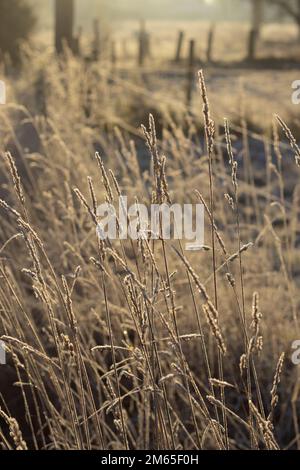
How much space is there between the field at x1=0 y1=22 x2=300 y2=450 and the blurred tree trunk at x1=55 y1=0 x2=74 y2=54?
5.73 feet

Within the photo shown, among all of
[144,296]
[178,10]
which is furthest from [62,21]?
[178,10]

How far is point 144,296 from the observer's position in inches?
46.0

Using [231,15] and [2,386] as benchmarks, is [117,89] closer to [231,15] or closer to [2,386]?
[2,386]

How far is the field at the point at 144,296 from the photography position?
49.5 inches

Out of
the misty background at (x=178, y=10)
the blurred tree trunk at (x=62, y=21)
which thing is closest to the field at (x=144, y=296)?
the blurred tree trunk at (x=62, y=21)

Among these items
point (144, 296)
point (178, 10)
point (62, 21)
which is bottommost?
point (144, 296)

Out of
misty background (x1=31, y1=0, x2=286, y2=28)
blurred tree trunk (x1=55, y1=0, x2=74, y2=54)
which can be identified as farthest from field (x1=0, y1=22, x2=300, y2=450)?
misty background (x1=31, y1=0, x2=286, y2=28)

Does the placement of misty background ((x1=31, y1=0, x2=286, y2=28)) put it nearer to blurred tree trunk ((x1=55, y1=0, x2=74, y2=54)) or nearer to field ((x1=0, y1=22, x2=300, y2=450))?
blurred tree trunk ((x1=55, y1=0, x2=74, y2=54))

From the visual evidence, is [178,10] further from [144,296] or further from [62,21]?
[144,296]

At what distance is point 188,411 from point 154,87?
907cm

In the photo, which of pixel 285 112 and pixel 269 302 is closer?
pixel 269 302

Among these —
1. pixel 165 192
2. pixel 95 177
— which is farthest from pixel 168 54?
pixel 165 192

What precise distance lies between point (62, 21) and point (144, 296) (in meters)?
9.11

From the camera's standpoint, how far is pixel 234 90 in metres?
11.3
